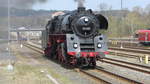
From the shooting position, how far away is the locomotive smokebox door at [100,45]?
17.7m

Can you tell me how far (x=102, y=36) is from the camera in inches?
710

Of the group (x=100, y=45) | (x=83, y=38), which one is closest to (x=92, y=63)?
(x=100, y=45)

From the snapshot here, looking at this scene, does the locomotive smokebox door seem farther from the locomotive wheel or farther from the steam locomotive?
the locomotive wheel

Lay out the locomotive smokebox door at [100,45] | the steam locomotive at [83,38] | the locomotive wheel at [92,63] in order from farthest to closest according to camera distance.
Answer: the locomotive wheel at [92,63] → the locomotive smokebox door at [100,45] → the steam locomotive at [83,38]

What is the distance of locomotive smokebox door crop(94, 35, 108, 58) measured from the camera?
1772 cm

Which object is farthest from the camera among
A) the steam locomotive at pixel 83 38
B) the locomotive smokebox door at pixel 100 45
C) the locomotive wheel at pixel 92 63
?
the locomotive wheel at pixel 92 63

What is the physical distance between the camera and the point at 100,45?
17812 millimetres

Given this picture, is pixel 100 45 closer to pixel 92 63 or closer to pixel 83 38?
pixel 83 38

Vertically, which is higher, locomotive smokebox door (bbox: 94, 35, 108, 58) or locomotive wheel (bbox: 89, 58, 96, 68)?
locomotive smokebox door (bbox: 94, 35, 108, 58)

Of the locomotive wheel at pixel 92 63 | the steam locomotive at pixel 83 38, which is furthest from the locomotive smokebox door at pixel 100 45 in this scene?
the locomotive wheel at pixel 92 63

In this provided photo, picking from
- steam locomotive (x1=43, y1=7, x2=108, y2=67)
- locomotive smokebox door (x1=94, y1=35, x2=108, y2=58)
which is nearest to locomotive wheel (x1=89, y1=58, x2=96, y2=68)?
steam locomotive (x1=43, y1=7, x2=108, y2=67)

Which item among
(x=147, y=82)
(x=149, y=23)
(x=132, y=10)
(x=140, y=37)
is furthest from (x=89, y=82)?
(x=132, y=10)

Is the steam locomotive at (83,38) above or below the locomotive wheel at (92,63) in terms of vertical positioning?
above

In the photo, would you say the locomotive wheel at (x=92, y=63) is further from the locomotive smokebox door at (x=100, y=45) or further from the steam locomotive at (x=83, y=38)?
the locomotive smokebox door at (x=100, y=45)
